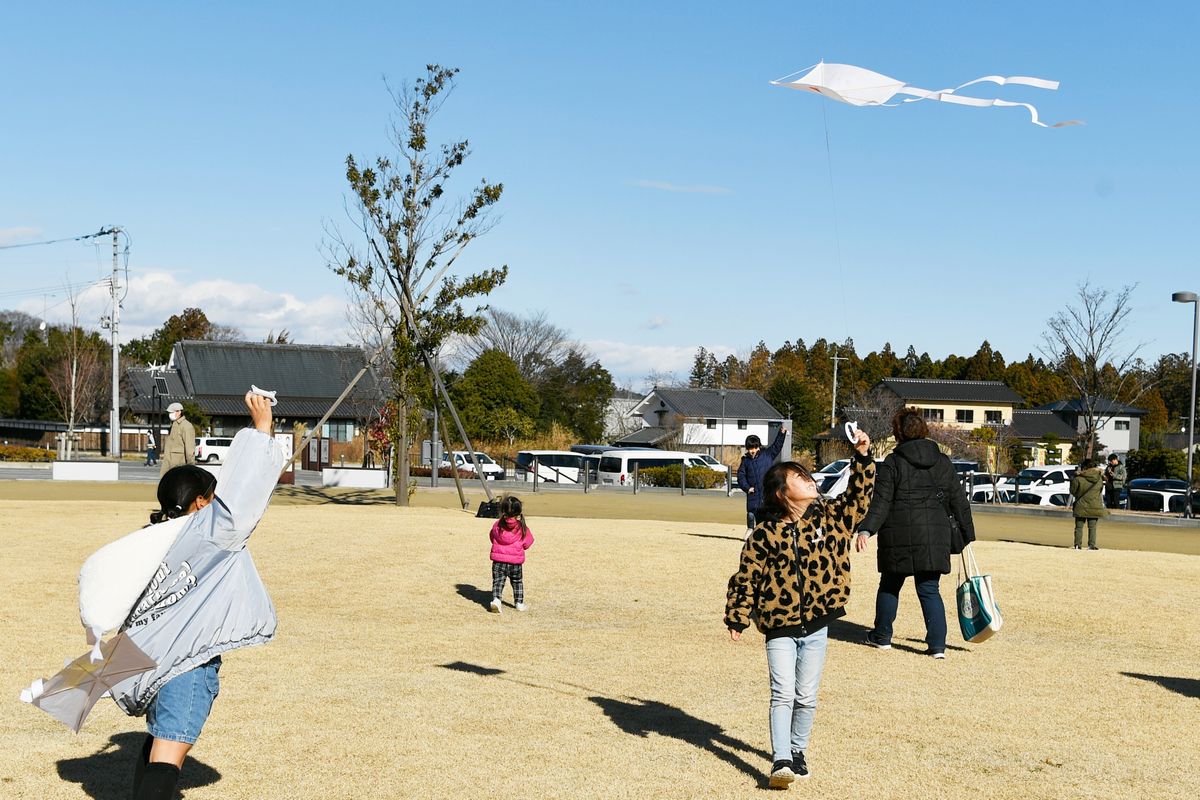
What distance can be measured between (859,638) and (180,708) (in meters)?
6.74

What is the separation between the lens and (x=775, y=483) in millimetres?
5320

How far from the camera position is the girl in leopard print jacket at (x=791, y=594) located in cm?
530

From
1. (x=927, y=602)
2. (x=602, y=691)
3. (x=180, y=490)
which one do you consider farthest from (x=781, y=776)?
(x=927, y=602)

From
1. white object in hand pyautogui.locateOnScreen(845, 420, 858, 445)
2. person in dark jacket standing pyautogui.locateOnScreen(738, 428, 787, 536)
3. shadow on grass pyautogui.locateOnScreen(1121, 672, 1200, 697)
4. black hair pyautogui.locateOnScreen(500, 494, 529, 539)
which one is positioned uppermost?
white object in hand pyautogui.locateOnScreen(845, 420, 858, 445)

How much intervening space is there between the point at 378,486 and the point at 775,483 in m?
26.3

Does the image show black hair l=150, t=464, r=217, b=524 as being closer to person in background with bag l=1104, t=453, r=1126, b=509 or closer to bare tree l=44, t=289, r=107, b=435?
person in background with bag l=1104, t=453, r=1126, b=509

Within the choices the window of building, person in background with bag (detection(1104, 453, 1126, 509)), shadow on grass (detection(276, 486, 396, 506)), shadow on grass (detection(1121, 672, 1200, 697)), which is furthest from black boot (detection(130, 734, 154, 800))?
the window of building

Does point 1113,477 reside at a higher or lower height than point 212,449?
higher

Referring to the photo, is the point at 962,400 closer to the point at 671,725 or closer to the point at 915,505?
the point at 915,505

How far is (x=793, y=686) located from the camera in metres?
5.41

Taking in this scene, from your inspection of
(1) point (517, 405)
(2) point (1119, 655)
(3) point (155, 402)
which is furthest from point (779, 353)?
(2) point (1119, 655)

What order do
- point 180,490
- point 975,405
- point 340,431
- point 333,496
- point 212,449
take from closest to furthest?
point 180,490, point 333,496, point 212,449, point 340,431, point 975,405

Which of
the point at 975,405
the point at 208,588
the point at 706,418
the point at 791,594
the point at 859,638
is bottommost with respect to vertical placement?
the point at 859,638

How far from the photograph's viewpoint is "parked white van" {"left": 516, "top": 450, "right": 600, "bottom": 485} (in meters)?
43.8
